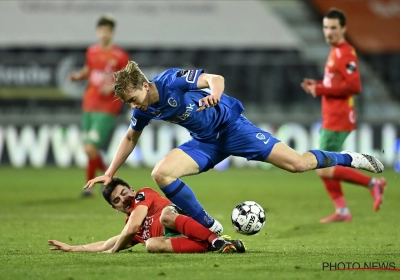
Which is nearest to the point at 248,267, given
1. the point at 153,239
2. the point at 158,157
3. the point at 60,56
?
the point at 153,239

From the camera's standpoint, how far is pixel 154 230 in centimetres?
679

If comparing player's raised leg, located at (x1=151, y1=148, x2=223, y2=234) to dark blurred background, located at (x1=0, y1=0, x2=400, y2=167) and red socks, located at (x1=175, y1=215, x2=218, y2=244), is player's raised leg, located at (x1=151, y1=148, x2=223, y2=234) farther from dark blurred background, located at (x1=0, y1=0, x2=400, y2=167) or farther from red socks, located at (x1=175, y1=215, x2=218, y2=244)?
dark blurred background, located at (x1=0, y1=0, x2=400, y2=167)

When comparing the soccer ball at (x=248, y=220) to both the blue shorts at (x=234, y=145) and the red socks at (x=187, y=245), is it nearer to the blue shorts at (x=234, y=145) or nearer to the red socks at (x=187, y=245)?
the red socks at (x=187, y=245)

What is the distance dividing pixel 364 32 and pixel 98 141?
8809mm

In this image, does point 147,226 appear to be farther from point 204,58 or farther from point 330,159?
point 204,58

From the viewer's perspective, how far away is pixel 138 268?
566cm

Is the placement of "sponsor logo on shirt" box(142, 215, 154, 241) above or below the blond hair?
below

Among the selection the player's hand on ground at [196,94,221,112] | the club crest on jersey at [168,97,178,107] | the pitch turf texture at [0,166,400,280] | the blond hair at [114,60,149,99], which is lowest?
the pitch turf texture at [0,166,400,280]

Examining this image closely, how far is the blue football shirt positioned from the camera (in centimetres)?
650

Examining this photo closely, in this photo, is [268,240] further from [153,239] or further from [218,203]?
[218,203]

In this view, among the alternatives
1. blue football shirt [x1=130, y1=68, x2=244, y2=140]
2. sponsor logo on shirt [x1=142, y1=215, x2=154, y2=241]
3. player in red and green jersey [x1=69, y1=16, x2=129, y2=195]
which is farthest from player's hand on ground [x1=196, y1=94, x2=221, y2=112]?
player in red and green jersey [x1=69, y1=16, x2=129, y2=195]

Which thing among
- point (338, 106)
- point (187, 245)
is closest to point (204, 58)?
point (338, 106)

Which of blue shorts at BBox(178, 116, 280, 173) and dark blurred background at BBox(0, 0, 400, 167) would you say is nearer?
blue shorts at BBox(178, 116, 280, 173)

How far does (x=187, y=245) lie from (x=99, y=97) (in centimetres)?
619
